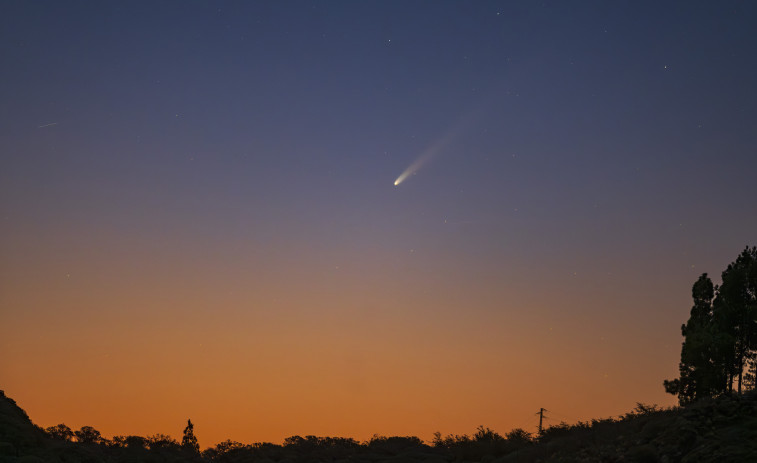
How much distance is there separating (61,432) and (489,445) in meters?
23.3

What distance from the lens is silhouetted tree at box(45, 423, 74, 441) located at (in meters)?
31.7

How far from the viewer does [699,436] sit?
21.0 metres

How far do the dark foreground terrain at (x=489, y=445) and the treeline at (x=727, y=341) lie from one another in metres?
9.07

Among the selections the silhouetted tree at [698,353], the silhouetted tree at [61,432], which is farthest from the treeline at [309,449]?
the silhouetted tree at [698,353]

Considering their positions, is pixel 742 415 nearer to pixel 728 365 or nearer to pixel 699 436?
pixel 699 436

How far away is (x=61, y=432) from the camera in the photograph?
3303 centimetres

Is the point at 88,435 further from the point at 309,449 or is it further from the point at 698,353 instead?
the point at 698,353

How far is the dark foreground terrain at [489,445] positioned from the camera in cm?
2081

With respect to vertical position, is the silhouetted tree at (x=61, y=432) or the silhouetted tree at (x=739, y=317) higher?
the silhouetted tree at (x=739, y=317)

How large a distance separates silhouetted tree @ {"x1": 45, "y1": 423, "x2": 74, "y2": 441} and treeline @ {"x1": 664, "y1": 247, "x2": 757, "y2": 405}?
35.8 m

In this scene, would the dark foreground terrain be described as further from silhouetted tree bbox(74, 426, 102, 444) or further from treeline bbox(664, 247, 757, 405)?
treeline bbox(664, 247, 757, 405)

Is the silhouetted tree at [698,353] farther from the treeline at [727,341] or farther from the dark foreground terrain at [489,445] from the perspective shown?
the dark foreground terrain at [489,445]

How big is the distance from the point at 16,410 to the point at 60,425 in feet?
21.9

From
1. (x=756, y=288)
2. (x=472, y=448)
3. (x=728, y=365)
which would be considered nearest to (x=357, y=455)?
(x=472, y=448)
